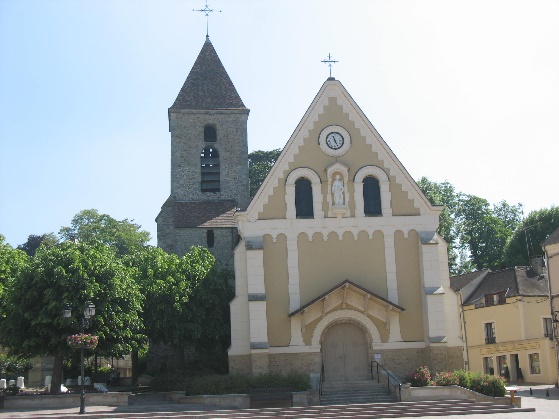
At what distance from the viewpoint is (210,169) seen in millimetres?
53312

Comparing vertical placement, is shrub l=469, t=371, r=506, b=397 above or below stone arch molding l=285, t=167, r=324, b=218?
below

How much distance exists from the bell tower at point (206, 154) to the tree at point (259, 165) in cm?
2403

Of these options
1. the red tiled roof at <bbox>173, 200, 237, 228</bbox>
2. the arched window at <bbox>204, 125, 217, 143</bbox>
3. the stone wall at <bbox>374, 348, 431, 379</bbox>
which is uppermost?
the arched window at <bbox>204, 125, 217, 143</bbox>

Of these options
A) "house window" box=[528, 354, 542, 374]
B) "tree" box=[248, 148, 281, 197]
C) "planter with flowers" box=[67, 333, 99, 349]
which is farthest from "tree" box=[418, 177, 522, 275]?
"planter with flowers" box=[67, 333, 99, 349]

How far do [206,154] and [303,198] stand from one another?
19720 mm

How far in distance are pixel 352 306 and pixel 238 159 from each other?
21944 millimetres

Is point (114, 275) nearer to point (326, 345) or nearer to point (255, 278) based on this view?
point (255, 278)

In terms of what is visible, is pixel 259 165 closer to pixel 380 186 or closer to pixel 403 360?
pixel 380 186

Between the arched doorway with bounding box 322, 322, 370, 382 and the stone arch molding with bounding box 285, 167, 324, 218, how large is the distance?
529 centimetres

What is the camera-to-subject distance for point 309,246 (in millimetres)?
34938

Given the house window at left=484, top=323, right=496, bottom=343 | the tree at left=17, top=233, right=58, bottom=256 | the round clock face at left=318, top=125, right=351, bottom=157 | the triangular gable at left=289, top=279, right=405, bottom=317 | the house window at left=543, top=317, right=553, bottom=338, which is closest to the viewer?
the triangular gable at left=289, top=279, right=405, bottom=317

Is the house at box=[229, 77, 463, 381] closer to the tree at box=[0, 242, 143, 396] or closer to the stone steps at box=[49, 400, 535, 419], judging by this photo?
the stone steps at box=[49, 400, 535, 419]

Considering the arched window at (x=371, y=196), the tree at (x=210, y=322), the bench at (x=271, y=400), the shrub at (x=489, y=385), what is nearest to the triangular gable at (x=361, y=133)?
the arched window at (x=371, y=196)

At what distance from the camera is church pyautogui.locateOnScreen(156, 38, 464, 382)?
33969 mm
